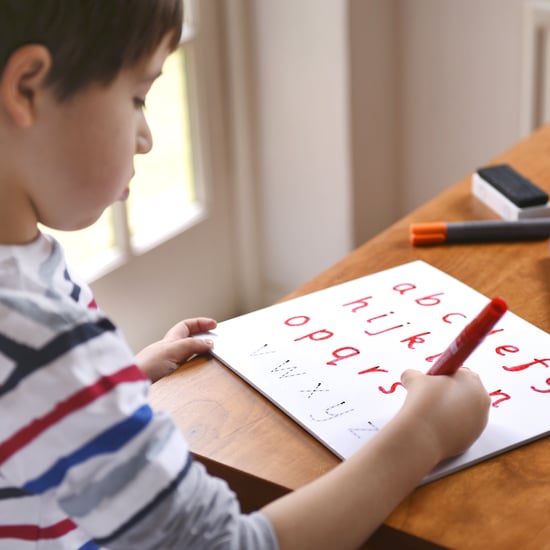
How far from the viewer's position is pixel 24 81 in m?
0.58

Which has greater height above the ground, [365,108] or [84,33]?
[84,33]

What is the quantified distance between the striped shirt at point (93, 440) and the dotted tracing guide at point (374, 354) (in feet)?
0.47

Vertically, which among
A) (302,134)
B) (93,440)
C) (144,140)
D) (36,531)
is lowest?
(302,134)

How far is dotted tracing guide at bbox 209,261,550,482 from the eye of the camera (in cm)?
74

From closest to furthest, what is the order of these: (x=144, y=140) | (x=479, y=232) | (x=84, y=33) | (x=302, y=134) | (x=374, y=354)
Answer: (x=84, y=33) < (x=144, y=140) < (x=374, y=354) < (x=479, y=232) < (x=302, y=134)

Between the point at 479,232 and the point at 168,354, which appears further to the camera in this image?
the point at 479,232

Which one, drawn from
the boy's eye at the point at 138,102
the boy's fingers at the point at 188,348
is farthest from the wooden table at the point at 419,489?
the boy's eye at the point at 138,102

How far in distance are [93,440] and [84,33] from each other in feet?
0.77

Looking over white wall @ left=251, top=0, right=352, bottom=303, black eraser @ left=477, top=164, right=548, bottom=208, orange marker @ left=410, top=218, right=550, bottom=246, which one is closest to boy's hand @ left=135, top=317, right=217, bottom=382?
orange marker @ left=410, top=218, right=550, bottom=246

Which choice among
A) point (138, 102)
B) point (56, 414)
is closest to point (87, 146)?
point (138, 102)

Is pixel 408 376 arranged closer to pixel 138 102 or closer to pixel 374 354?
pixel 374 354

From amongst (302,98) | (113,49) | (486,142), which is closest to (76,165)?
(113,49)

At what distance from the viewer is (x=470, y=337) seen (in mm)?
702

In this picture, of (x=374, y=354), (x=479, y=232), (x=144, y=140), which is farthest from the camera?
(x=479, y=232)
